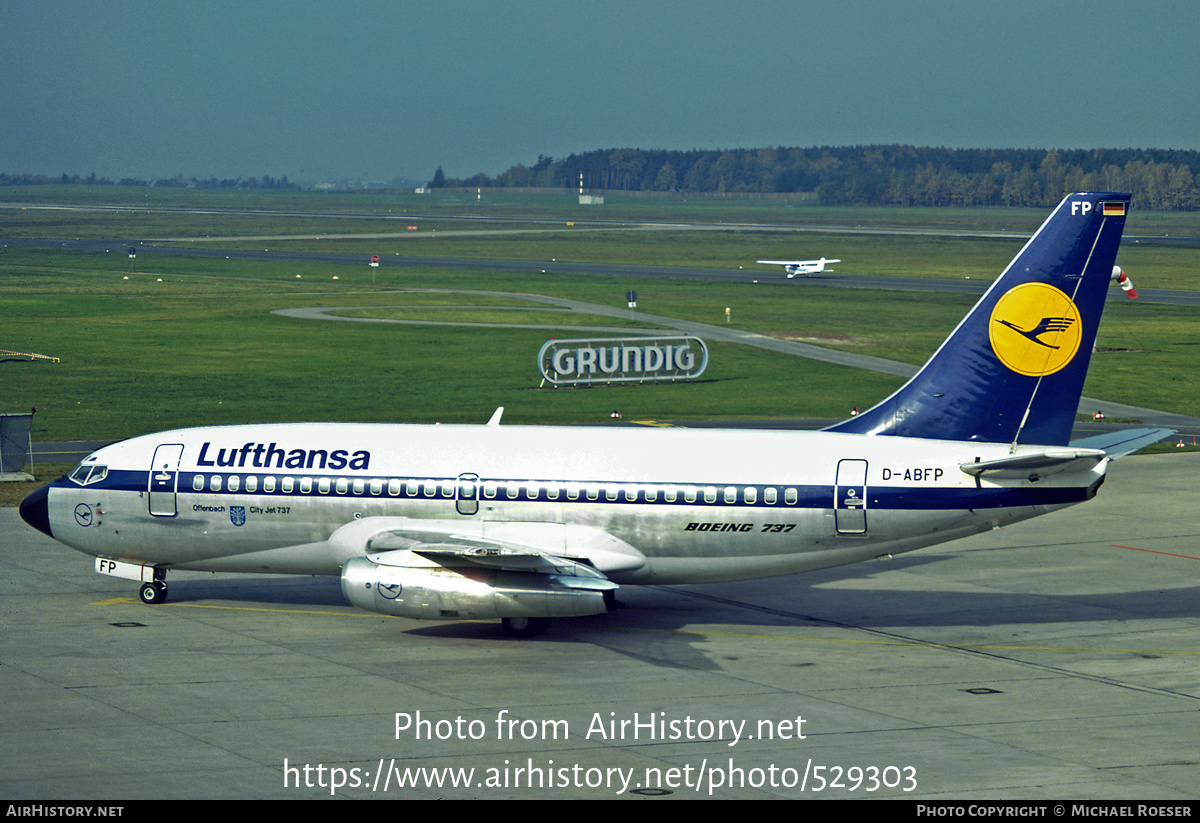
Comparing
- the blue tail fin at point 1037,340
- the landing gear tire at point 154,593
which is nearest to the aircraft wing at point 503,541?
the landing gear tire at point 154,593

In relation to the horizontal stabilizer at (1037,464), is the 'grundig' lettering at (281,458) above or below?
below

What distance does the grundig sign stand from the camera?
79.8 meters

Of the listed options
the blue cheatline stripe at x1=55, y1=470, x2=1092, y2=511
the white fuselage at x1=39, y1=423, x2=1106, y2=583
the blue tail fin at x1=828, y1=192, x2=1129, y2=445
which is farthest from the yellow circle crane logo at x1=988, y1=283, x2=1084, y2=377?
the blue cheatline stripe at x1=55, y1=470, x2=1092, y2=511

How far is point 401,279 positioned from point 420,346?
53.9 metres

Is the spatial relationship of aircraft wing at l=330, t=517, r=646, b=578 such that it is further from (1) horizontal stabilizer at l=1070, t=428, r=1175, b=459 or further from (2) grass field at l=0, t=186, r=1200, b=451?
(2) grass field at l=0, t=186, r=1200, b=451

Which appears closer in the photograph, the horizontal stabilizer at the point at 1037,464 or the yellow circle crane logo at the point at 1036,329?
the horizontal stabilizer at the point at 1037,464

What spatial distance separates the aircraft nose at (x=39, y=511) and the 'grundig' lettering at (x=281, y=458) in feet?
15.2

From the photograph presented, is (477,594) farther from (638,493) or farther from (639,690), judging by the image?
(639,690)

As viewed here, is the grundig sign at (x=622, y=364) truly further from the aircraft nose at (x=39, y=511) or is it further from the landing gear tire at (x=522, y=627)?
the landing gear tire at (x=522, y=627)

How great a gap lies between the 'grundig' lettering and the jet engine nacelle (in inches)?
142

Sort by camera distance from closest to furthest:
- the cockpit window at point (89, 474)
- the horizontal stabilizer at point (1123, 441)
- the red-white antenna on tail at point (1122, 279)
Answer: the horizontal stabilizer at point (1123, 441) → the cockpit window at point (89, 474) → the red-white antenna on tail at point (1122, 279)

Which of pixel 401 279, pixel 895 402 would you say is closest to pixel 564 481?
pixel 895 402

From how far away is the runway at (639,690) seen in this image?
23156mm

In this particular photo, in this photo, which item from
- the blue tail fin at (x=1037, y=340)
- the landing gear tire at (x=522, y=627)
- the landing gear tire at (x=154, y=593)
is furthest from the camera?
the landing gear tire at (x=154, y=593)
